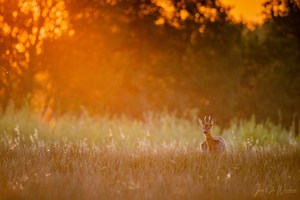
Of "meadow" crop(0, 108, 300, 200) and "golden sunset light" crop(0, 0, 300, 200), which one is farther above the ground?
"golden sunset light" crop(0, 0, 300, 200)

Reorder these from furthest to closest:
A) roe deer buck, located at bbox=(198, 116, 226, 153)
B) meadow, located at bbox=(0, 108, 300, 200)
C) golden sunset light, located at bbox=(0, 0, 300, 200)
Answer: golden sunset light, located at bbox=(0, 0, 300, 200), roe deer buck, located at bbox=(198, 116, 226, 153), meadow, located at bbox=(0, 108, 300, 200)

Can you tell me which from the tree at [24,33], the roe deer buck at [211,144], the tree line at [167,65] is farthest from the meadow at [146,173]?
the tree line at [167,65]

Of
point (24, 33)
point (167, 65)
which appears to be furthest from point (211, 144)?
point (167, 65)

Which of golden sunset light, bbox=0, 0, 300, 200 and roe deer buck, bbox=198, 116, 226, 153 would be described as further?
golden sunset light, bbox=0, 0, 300, 200

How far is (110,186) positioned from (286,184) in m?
2.66

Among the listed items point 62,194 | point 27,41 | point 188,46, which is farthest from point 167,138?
point 62,194

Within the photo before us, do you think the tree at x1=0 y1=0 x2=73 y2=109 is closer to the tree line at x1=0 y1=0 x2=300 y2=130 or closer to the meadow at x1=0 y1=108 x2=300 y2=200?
the tree line at x1=0 y1=0 x2=300 y2=130

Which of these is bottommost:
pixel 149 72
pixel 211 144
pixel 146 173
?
pixel 146 173

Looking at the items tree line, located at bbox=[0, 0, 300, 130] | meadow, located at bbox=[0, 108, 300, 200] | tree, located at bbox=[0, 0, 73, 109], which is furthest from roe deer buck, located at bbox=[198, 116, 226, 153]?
tree line, located at bbox=[0, 0, 300, 130]

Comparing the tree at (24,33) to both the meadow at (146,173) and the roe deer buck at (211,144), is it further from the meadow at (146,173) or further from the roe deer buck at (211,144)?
the roe deer buck at (211,144)

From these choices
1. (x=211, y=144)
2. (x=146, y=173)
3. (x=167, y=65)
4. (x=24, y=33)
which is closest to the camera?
(x=146, y=173)

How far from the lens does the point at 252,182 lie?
9102 millimetres

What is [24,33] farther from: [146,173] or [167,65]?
[146,173]

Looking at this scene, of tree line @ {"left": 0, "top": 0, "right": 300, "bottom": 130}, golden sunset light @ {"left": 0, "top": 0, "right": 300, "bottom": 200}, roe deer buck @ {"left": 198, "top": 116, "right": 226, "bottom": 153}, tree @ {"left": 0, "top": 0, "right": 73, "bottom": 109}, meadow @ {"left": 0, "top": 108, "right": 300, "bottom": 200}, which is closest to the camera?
meadow @ {"left": 0, "top": 108, "right": 300, "bottom": 200}
